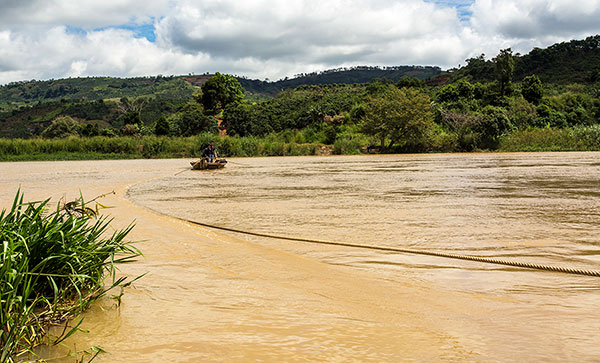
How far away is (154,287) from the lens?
4.08 meters

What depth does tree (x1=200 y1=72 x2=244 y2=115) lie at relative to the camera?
58875 millimetres

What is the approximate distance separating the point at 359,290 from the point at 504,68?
1850 inches

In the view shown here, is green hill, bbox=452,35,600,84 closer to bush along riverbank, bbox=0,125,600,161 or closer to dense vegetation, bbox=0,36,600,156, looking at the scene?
dense vegetation, bbox=0,36,600,156

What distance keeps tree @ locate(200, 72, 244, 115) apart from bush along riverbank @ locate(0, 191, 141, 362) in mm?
57018

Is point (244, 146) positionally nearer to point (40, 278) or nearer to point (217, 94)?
point (217, 94)

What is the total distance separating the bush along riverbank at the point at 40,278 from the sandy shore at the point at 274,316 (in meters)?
0.21

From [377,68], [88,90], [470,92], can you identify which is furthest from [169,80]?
[470,92]

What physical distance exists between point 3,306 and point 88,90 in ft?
443

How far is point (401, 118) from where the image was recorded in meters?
32.9

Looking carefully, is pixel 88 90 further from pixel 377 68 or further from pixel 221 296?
pixel 221 296

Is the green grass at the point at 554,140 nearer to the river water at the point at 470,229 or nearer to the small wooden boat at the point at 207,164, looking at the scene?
the river water at the point at 470,229

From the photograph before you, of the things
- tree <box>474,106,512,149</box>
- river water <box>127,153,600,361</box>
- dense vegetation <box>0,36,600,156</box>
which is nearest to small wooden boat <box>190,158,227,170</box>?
river water <box>127,153,600,361</box>

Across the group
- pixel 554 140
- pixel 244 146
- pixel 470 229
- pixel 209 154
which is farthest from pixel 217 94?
pixel 470 229

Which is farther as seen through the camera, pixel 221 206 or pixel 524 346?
pixel 221 206
